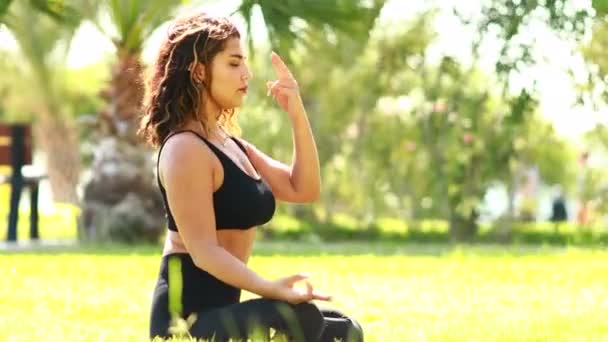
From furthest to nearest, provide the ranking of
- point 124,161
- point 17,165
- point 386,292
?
point 17,165
point 124,161
point 386,292

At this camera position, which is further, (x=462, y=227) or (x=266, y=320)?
(x=462, y=227)

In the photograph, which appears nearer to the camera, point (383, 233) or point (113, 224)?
point (113, 224)

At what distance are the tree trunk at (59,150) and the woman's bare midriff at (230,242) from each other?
2119 centimetres

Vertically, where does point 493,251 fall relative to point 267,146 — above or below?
below

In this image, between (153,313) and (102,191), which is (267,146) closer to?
(102,191)

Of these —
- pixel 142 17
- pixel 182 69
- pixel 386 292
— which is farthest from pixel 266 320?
pixel 142 17

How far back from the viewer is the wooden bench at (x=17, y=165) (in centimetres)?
1374

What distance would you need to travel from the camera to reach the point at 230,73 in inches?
169

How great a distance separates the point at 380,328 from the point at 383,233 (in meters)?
9.81

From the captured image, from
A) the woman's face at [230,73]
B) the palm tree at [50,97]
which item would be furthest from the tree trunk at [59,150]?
the woman's face at [230,73]

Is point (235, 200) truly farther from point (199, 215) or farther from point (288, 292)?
point (288, 292)

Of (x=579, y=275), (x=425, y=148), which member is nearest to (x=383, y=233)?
(x=425, y=148)

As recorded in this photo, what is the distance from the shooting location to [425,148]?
1636 cm

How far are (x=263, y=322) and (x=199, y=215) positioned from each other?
1.18 ft
